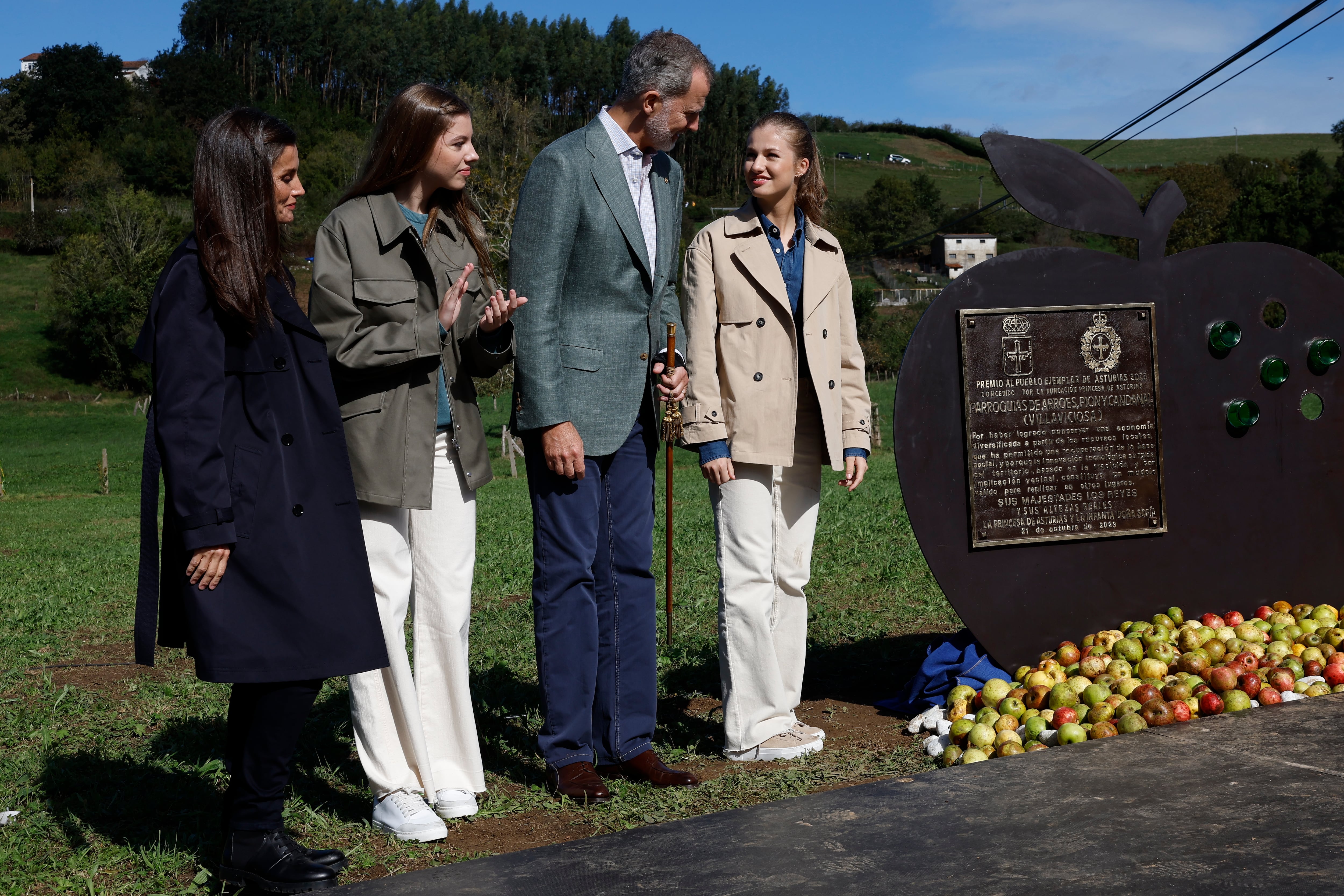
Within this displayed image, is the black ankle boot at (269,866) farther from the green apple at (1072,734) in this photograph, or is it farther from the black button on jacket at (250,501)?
the green apple at (1072,734)

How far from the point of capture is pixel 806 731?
3961 mm

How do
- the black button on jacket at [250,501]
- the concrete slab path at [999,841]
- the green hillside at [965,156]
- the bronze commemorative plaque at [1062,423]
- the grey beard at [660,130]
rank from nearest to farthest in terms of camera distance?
the concrete slab path at [999,841] < the black button on jacket at [250,501] < the grey beard at [660,130] < the bronze commemorative plaque at [1062,423] < the green hillside at [965,156]

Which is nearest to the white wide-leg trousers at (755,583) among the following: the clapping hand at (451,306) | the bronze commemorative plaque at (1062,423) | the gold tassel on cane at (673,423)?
the gold tassel on cane at (673,423)

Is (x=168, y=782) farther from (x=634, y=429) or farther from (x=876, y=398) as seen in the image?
(x=876, y=398)

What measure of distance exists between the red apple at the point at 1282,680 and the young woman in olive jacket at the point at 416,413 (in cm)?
279

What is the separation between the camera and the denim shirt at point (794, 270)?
3.94m

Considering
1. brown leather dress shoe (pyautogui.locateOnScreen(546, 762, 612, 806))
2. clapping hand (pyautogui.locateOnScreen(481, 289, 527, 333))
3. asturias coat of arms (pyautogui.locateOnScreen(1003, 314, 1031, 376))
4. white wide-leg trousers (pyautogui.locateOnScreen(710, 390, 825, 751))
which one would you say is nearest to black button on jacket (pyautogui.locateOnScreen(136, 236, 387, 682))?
clapping hand (pyautogui.locateOnScreen(481, 289, 527, 333))

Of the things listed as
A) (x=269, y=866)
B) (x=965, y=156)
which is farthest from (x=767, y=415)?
(x=965, y=156)

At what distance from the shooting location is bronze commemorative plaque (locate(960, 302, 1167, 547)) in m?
4.44

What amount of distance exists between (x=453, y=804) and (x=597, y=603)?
761mm

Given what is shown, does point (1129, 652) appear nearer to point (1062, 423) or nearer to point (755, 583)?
point (1062, 423)

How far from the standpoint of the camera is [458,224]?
11.1ft

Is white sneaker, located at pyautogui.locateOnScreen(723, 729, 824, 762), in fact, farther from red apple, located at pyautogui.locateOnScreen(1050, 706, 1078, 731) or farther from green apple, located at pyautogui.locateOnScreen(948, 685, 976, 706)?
red apple, located at pyautogui.locateOnScreen(1050, 706, 1078, 731)

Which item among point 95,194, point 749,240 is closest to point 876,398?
point 749,240
